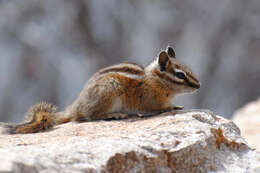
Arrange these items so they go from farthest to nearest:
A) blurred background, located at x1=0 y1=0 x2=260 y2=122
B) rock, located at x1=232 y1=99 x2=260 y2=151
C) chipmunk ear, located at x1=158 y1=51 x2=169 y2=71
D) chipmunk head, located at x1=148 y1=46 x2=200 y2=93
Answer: blurred background, located at x1=0 y1=0 x2=260 y2=122 < rock, located at x1=232 y1=99 x2=260 y2=151 < chipmunk ear, located at x1=158 y1=51 x2=169 y2=71 < chipmunk head, located at x1=148 y1=46 x2=200 y2=93

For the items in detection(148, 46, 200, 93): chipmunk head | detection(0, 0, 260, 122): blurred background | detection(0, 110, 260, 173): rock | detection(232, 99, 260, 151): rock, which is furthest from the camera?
detection(0, 0, 260, 122): blurred background

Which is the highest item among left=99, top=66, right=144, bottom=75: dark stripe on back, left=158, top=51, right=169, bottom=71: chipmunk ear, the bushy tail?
left=158, top=51, right=169, bottom=71: chipmunk ear

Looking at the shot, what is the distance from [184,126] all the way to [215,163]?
38 centimetres

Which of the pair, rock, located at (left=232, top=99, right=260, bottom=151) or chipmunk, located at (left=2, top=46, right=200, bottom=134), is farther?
rock, located at (left=232, top=99, right=260, bottom=151)

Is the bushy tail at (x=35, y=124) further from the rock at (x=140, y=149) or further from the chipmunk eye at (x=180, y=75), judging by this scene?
the chipmunk eye at (x=180, y=75)

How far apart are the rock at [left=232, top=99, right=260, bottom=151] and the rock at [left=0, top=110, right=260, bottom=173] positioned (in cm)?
228

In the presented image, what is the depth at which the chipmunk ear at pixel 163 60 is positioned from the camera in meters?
4.43

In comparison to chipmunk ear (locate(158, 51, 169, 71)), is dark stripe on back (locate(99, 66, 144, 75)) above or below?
below

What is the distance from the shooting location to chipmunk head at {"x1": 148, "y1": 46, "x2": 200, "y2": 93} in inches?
169

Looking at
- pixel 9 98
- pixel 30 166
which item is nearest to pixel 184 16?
pixel 9 98

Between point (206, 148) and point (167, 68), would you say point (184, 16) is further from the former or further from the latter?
point (206, 148)

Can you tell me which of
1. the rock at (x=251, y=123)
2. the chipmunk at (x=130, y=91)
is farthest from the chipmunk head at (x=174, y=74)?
the rock at (x=251, y=123)

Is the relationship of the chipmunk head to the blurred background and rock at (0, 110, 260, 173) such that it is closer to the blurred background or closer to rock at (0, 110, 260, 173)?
rock at (0, 110, 260, 173)

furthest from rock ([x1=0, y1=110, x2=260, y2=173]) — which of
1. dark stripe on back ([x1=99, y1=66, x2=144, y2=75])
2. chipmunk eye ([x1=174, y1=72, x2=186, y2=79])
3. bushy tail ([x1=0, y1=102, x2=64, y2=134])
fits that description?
dark stripe on back ([x1=99, y1=66, x2=144, y2=75])
